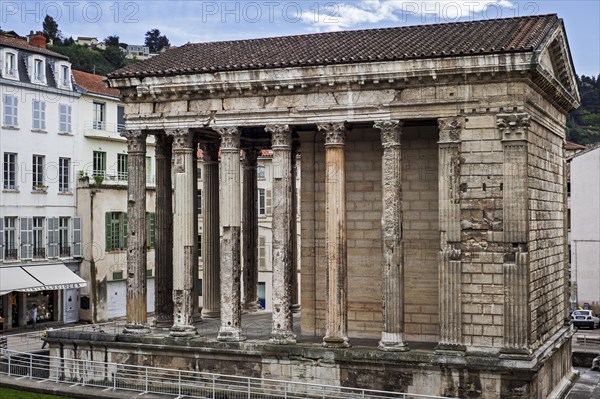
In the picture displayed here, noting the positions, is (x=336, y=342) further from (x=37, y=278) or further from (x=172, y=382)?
(x=37, y=278)

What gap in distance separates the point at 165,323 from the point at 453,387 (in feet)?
38.7

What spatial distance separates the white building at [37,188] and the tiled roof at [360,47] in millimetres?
14204

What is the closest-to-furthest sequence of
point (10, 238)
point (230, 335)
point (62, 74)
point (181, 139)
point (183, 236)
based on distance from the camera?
point (230, 335) < point (181, 139) < point (183, 236) < point (10, 238) < point (62, 74)

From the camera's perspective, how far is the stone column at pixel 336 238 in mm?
27047

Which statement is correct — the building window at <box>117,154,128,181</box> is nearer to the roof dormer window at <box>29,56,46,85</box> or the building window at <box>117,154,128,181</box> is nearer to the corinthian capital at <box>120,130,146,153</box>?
the roof dormer window at <box>29,56,46,85</box>

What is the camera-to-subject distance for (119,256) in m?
48.8

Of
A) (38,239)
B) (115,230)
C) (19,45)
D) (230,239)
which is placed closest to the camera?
(230,239)

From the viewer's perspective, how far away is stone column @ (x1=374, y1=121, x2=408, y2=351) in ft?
86.0

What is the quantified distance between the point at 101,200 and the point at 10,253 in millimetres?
6479

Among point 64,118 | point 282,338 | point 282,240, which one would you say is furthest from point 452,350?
point 64,118

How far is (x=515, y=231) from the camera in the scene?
25047 mm

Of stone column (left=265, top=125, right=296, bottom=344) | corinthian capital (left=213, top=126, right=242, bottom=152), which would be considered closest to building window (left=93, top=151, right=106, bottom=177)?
corinthian capital (left=213, top=126, right=242, bottom=152)

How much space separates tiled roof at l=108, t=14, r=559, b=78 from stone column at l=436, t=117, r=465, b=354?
2534 mm

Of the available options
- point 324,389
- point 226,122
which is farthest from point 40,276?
point 324,389
